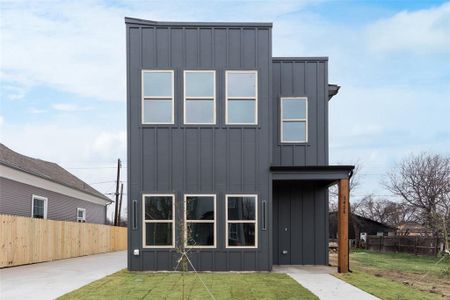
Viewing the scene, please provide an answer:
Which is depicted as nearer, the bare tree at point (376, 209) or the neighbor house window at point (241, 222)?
the neighbor house window at point (241, 222)

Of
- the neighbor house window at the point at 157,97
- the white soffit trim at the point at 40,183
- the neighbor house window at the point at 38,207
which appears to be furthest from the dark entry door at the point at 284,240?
the neighbor house window at the point at 38,207

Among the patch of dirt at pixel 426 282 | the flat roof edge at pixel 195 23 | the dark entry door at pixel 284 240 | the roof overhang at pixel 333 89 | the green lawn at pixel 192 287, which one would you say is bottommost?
the patch of dirt at pixel 426 282

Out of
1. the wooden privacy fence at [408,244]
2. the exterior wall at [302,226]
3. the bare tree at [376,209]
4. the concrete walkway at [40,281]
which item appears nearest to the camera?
the concrete walkway at [40,281]

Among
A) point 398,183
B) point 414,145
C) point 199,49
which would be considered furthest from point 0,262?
point 414,145

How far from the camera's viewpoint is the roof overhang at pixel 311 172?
47.0 ft

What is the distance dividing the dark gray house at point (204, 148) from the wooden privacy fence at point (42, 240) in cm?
479

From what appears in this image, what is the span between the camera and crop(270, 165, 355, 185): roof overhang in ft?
47.0

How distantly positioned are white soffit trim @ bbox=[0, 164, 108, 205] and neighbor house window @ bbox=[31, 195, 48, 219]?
534 millimetres

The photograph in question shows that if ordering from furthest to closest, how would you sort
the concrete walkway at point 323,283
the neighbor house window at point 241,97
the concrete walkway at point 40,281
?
the neighbor house window at point 241,97
the concrete walkway at point 40,281
the concrete walkway at point 323,283

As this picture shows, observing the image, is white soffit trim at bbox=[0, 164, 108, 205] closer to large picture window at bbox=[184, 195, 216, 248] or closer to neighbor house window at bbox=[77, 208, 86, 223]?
neighbor house window at bbox=[77, 208, 86, 223]

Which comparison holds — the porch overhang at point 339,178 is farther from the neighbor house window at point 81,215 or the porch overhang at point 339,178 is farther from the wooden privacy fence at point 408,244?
the neighbor house window at point 81,215

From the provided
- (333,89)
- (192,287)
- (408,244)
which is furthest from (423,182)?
(192,287)

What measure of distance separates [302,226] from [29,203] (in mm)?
11553

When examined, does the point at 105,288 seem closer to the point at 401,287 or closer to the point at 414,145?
the point at 401,287
